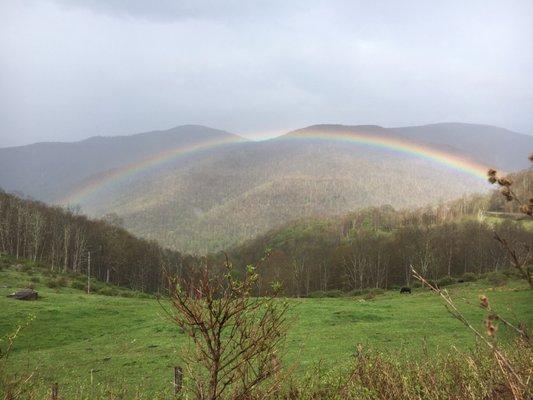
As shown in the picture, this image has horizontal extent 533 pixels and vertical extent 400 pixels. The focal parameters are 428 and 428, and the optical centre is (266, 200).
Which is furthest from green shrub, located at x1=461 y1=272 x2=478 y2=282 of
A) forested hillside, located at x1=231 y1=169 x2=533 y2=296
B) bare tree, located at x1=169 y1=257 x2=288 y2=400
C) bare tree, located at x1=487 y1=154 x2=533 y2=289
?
bare tree, located at x1=487 y1=154 x2=533 y2=289

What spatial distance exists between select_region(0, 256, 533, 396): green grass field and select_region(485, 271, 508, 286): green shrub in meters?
15.1

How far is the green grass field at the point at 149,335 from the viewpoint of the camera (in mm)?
25875

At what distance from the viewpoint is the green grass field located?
25875mm

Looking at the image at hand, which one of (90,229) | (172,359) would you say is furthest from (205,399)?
(90,229)

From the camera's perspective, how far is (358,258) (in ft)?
333

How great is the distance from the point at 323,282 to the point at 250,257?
195ft

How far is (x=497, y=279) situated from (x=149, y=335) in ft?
175

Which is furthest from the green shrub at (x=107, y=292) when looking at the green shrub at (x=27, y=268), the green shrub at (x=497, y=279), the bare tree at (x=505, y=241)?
the bare tree at (x=505, y=241)

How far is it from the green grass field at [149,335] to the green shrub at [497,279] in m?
15.1

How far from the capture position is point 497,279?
65938 mm

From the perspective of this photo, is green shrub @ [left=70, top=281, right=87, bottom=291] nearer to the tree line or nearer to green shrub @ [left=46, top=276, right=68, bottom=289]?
green shrub @ [left=46, top=276, right=68, bottom=289]

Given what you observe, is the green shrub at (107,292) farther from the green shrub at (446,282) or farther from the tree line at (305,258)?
the green shrub at (446,282)

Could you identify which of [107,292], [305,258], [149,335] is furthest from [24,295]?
[305,258]

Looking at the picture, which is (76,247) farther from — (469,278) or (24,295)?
(469,278)
